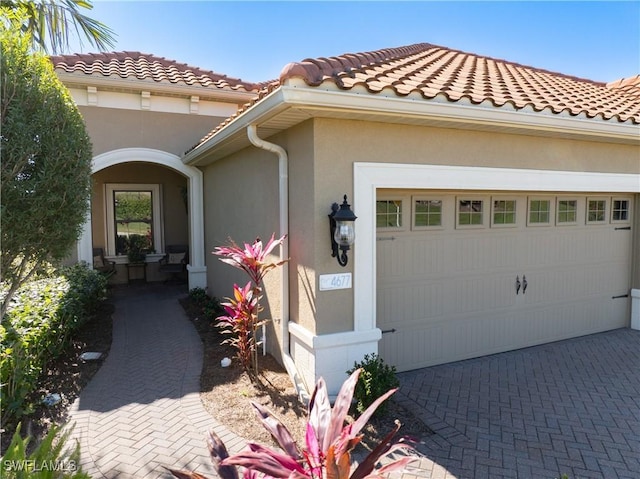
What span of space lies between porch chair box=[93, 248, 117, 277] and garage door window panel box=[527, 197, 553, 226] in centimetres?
993

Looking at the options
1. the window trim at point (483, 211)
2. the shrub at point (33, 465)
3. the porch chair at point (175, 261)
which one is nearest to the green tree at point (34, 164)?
the shrub at point (33, 465)

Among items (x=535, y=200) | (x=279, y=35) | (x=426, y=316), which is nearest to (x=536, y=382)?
(x=426, y=316)

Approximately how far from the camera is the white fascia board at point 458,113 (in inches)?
163

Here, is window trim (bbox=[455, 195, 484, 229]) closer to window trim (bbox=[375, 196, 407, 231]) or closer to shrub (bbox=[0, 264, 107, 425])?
window trim (bbox=[375, 196, 407, 231])

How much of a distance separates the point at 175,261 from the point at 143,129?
392 centimetres

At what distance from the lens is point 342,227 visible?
4.51 meters

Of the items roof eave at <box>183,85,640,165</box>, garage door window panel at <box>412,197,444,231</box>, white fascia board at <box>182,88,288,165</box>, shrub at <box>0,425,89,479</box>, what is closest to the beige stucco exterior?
roof eave at <box>183,85,640,165</box>

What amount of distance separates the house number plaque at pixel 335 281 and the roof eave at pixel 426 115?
1764mm

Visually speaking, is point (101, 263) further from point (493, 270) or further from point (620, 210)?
point (620, 210)

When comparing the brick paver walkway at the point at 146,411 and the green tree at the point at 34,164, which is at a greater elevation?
the green tree at the point at 34,164

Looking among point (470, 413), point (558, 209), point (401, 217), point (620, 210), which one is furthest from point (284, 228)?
point (620, 210)

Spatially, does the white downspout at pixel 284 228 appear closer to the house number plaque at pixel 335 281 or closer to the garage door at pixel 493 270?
the house number plaque at pixel 335 281

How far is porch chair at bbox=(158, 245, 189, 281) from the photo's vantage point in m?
11.7

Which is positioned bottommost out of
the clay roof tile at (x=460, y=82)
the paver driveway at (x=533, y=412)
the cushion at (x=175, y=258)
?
the paver driveway at (x=533, y=412)
